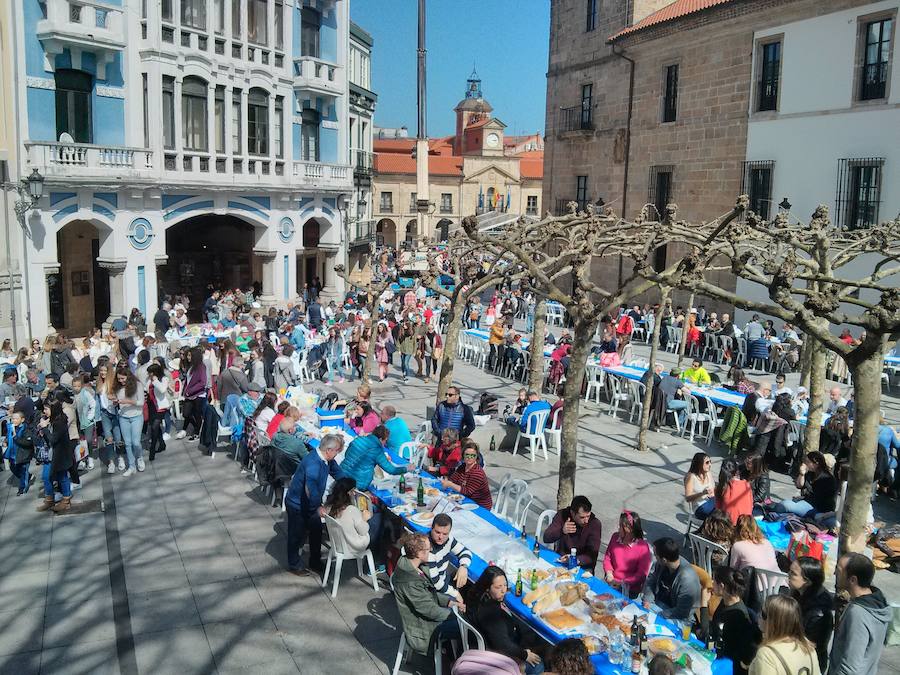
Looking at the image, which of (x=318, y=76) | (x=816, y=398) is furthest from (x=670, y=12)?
(x=816, y=398)

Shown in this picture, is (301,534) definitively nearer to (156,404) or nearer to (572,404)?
(572,404)

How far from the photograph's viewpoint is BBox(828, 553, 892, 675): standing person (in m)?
4.99

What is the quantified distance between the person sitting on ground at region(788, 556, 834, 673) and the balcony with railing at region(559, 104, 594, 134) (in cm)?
2597

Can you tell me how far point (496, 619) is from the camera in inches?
220

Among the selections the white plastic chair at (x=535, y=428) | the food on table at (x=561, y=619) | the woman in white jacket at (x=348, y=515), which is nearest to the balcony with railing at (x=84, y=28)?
Answer: the white plastic chair at (x=535, y=428)

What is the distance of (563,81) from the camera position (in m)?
31.5

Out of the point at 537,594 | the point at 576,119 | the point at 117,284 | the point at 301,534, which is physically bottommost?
the point at 301,534

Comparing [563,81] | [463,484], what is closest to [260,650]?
[463,484]

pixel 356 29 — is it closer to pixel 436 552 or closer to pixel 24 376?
pixel 24 376

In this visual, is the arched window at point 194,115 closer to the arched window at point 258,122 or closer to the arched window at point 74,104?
the arched window at point 258,122

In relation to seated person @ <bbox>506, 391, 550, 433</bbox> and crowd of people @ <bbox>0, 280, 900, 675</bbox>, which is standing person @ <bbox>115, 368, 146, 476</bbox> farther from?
seated person @ <bbox>506, 391, 550, 433</bbox>

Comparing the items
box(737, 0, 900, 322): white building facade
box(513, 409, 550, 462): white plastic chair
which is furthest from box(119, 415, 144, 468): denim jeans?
box(737, 0, 900, 322): white building facade

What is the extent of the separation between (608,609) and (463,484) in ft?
8.84

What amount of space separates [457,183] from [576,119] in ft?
163
